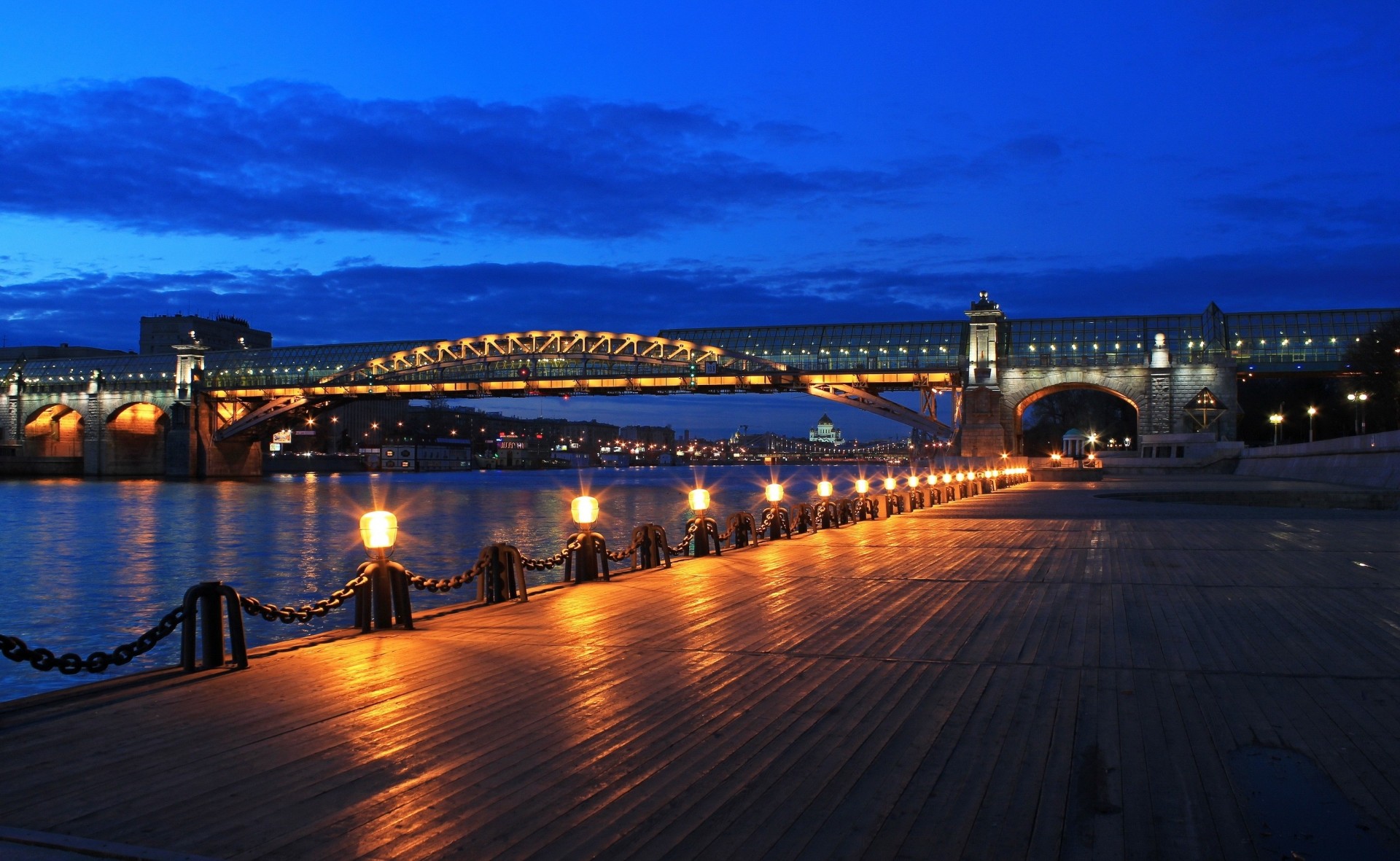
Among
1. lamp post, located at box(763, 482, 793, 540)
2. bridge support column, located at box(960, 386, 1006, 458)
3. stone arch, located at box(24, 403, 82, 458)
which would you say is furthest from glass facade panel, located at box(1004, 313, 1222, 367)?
stone arch, located at box(24, 403, 82, 458)

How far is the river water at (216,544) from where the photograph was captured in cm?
1633

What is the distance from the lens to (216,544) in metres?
31.9

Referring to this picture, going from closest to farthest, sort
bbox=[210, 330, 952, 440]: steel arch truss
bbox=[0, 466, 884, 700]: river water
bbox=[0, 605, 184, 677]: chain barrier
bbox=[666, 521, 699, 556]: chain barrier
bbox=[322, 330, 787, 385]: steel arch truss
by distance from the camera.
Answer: bbox=[0, 605, 184, 677]: chain barrier
bbox=[0, 466, 884, 700]: river water
bbox=[666, 521, 699, 556]: chain barrier
bbox=[210, 330, 952, 440]: steel arch truss
bbox=[322, 330, 787, 385]: steel arch truss

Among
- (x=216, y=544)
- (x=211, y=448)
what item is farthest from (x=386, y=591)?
(x=211, y=448)

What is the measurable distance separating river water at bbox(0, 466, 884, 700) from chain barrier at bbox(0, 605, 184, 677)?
145 inches

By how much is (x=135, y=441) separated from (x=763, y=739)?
106 metres

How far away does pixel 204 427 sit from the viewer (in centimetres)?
9200

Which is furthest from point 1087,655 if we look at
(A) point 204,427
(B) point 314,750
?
(A) point 204,427

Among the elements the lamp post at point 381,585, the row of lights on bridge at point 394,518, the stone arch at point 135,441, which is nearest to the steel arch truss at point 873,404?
the row of lights on bridge at point 394,518

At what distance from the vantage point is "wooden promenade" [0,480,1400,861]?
4344mm

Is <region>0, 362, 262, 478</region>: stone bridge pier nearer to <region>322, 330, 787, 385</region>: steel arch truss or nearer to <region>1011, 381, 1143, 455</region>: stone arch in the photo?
<region>322, 330, 787, 385</region>: steel arch truss

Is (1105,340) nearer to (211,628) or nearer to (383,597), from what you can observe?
(383,597)

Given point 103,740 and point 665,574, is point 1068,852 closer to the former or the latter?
point 103,740

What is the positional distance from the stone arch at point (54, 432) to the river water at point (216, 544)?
89.8 ft
